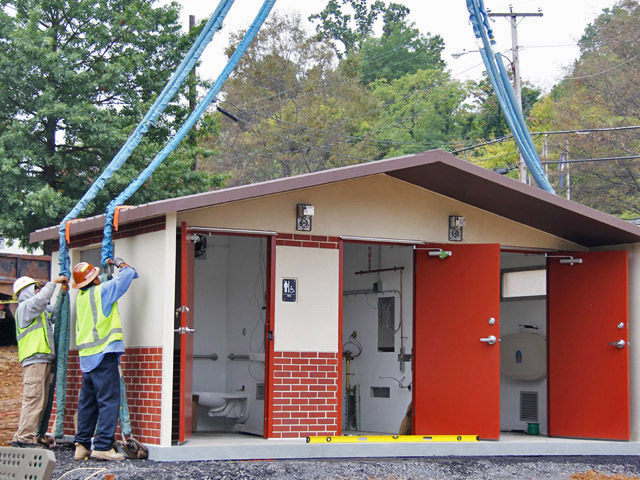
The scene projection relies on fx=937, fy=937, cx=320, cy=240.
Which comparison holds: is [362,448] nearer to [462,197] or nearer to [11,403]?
[462,197]

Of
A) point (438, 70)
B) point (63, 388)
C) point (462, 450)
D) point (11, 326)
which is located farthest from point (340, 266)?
point (438, 70)

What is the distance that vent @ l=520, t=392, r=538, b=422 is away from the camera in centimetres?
1215

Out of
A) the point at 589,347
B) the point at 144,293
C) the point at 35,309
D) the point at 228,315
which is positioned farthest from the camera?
the point at 228,315

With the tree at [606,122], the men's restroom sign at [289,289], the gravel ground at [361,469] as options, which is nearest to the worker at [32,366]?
the gravel ground at [361,469]

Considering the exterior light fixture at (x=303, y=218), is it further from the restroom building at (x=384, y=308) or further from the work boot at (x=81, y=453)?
the work boot at (x=81, y=453)

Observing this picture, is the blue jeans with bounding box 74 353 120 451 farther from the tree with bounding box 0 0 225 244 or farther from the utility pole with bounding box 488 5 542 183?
the utility pole with bounding box 488 5 542 183

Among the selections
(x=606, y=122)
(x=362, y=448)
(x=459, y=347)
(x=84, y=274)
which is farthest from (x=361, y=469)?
(x=606, y=122)

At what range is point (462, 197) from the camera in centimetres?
1069

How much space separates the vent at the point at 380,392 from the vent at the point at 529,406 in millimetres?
1754

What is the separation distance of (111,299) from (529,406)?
6.02 metres

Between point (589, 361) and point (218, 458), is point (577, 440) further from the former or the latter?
point (218, 458)

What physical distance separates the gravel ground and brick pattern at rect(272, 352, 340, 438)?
0.77 metres

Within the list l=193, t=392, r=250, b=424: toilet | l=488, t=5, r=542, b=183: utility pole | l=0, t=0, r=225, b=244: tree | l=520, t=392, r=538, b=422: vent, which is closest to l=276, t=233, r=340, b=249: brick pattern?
l=193, t=392, r=250, b=424: toilet

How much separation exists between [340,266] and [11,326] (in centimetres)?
1190
